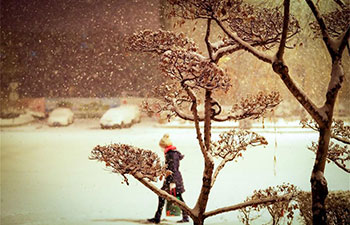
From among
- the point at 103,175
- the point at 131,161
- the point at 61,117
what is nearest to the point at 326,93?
the point at 131,161

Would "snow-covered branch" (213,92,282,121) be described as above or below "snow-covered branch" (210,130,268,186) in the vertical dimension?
above

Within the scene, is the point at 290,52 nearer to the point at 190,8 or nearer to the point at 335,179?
the point at 335,179

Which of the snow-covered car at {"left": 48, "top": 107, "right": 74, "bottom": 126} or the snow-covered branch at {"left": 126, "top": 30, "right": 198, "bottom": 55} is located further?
the snow-covered car at {"left": 48, "top": 107, "right": 74, "bottom": 126}

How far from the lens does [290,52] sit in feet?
10.2

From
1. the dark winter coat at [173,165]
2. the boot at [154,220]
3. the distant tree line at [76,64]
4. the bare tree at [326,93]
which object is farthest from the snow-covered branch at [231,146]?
the distant tree line at [76,64]

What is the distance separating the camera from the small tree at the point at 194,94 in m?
1.69

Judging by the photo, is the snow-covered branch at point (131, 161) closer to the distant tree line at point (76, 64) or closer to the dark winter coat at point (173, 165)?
the dark winter coat at point (173, 165)

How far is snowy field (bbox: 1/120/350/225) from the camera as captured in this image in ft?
9.54

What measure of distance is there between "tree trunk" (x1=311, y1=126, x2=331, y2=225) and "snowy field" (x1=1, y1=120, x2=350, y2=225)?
105cm

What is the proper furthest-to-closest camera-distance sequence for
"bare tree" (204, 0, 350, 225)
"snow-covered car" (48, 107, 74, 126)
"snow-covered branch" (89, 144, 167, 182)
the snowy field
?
"snow-covered car" (48, 107, 74, 126)
the snowy field
"snow-covered branch" (89, 144, 167, 182)
"bare tree" (204, 0, 350, 225)

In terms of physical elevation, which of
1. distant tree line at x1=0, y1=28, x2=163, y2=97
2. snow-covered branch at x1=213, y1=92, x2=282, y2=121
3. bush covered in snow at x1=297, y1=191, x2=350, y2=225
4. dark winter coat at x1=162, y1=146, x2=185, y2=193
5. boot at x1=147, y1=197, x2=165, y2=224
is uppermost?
distant tree line at x1=0, y1=28, x2=163, y2=97

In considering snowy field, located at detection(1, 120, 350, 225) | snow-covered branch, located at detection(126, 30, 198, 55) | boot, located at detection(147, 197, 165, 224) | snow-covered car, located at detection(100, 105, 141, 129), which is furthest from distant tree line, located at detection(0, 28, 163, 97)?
snow-covered branch, located at detection(126, 30, 198, 55)

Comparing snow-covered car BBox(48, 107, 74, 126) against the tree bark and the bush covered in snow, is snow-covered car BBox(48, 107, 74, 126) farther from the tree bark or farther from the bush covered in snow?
the tree bark

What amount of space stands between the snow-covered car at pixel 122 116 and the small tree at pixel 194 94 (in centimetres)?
128
